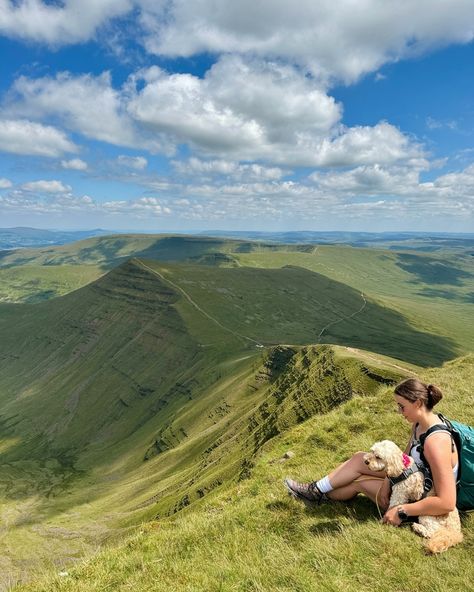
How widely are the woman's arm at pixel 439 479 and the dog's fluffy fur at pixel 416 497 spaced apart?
0.27 m

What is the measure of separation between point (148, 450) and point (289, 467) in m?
139

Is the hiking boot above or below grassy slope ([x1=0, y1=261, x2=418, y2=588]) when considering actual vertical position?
above

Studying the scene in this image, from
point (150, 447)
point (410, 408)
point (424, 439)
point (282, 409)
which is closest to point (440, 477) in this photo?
point (424, 439)

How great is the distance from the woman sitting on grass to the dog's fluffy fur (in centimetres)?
23

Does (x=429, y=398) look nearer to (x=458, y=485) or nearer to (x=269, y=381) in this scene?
(x=458, y=485)

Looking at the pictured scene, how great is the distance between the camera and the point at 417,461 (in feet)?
37.8

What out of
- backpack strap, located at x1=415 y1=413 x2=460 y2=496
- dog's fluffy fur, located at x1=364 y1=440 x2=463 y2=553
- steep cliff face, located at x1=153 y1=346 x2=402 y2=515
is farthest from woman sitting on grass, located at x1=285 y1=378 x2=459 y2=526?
steep cliff face, located at x1=153 y1=346 x2=402 y2=515

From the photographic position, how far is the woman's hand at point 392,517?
1094 cm

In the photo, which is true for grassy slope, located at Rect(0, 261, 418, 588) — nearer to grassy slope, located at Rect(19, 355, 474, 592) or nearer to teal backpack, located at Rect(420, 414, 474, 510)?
grassy slope, located at Rect(19, 355, 474, 592)

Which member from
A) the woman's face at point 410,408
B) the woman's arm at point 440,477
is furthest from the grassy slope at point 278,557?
the woman's face at point 410,408

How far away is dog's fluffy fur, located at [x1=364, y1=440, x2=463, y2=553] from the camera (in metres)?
10.2

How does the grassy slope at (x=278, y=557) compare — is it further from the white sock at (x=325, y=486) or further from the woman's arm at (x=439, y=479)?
the woman's arm at (x=439, y=479)

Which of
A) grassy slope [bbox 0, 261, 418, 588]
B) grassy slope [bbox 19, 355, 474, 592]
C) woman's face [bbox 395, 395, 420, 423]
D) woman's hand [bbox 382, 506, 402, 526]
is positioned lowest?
grassy slope [bbox 0, 261, 418, 588]

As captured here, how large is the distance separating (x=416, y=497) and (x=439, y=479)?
1019mm
